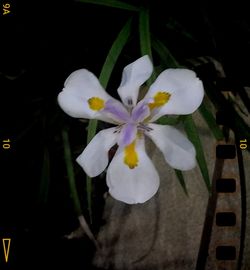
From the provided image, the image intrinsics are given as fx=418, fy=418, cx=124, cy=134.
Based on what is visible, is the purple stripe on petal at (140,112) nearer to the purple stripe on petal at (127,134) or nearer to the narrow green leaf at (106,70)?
the purple stripe on petal at (127,134)

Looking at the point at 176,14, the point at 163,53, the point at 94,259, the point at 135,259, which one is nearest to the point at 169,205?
the point at 135,259

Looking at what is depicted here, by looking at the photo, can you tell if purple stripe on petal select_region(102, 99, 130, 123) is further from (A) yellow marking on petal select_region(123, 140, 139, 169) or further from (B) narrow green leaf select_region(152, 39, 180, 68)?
(B) narrow green leaf select_region(152, 39, 180, 68)

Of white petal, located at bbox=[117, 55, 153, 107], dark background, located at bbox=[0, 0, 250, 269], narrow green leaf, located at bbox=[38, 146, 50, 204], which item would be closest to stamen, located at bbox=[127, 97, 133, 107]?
white petal, located at bbox=[117, 55, 153, 107]

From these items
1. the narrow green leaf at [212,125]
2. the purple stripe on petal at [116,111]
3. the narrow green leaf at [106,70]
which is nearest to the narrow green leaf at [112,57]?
the narrow green leaf at [106,70]

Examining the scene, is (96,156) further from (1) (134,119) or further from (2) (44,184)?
(2) (44,184)

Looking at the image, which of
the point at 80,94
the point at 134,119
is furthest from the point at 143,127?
the point at 80,94

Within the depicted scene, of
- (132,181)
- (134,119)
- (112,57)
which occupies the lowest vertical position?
(132,181)
